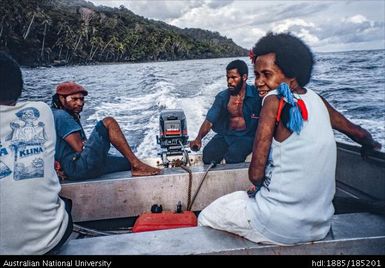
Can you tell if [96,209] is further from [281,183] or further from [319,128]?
[319,128]

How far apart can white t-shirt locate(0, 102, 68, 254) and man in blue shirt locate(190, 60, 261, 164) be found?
7.61 feet

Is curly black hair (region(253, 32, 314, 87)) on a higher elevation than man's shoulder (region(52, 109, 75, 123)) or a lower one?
higher

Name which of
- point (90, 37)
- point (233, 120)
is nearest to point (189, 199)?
point (233, 120)

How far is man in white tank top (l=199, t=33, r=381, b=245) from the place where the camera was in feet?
4.70

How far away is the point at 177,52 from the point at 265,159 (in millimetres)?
82367

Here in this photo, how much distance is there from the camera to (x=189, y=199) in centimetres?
261

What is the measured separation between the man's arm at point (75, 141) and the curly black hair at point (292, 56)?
1.59 meters

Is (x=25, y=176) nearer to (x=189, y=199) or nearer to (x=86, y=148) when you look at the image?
(x=86, y=148)

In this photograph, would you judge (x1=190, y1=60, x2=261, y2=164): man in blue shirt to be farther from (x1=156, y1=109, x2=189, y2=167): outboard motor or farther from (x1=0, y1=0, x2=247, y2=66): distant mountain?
(x1=0, y1=0, x2=247, y2=66): distant mountain

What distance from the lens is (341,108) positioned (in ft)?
31.2

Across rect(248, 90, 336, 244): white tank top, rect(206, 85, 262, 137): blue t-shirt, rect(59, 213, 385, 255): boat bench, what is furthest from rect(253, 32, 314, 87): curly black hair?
rect(206, 85, 262, 137): blue t-shirt

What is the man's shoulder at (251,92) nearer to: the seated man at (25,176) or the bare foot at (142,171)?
the bare foot at (142,171)

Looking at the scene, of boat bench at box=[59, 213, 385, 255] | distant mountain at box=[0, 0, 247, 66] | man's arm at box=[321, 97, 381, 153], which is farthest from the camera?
distant mountain at box=[0, 0, 247, 66]

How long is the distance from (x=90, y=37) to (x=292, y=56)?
79.3 meters
